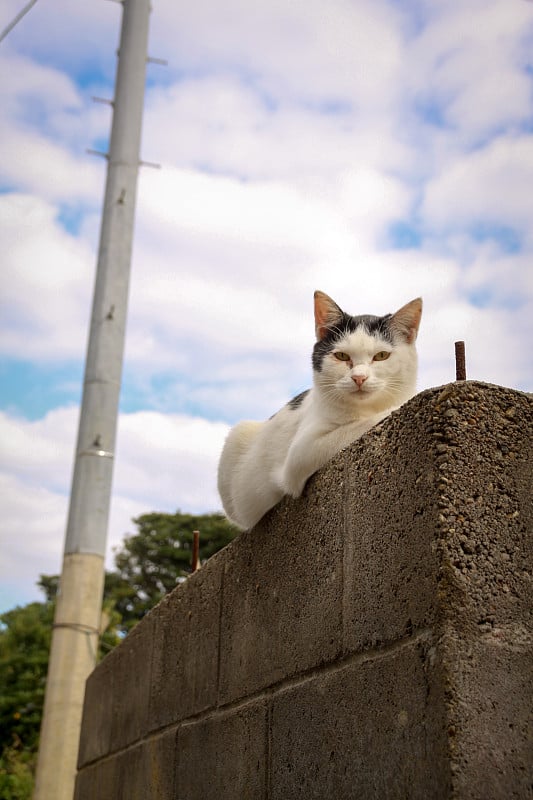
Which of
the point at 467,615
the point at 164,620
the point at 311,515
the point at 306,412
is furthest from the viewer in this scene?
the point at 164,620

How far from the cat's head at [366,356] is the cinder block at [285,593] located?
386 millimetres

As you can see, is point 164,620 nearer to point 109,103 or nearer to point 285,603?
point 285,603

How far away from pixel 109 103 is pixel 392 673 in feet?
29.4

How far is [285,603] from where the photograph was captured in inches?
86.0

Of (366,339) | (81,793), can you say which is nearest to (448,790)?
(366,339)

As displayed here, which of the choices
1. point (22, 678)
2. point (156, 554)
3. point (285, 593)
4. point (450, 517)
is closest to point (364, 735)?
point (450, 517)

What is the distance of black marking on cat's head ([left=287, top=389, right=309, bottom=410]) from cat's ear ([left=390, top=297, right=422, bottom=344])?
0.48 m

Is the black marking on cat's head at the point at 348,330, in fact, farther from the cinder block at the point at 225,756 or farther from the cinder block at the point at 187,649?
the cinder block at the point at 225,756

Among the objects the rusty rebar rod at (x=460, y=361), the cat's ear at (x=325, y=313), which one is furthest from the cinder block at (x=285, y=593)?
the cat's ear at (x=325, y=313)

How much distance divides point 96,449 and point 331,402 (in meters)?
5.80

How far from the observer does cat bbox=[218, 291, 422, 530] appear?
232 centimetres

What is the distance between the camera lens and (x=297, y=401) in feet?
10.0

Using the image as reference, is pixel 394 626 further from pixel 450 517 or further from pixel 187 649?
pixel 187 649

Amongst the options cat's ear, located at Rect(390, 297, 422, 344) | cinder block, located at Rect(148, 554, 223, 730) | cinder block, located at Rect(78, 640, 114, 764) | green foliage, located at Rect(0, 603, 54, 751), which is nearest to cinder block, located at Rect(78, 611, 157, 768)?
cinder block, located at Rect(78, 640, 114, 764)
